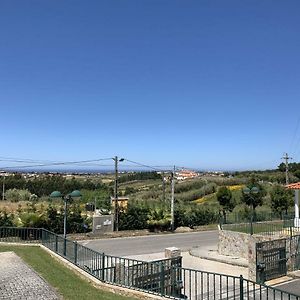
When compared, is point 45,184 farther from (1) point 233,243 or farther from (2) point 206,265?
(2) point 206,265

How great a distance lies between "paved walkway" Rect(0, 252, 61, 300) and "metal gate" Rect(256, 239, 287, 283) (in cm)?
877

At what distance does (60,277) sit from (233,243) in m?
12.5

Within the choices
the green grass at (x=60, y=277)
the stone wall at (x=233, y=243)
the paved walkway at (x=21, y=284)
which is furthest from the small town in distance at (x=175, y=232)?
the paved walkway at (x=21, y=284)

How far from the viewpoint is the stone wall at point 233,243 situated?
881 inches

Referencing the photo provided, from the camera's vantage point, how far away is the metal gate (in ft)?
54.9

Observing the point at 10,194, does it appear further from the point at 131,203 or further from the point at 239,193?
the point at 239,193

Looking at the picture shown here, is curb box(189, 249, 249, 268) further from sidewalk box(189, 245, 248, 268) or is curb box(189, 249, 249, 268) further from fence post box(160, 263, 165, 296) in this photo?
fence post box(160, 263, 165, 296)

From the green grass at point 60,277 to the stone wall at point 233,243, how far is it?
10384 mm

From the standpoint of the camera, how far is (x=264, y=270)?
55.6ft

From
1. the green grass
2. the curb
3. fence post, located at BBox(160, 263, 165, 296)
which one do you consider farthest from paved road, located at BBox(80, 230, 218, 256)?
fence post, located at BBox(160, 263, 165, 296)

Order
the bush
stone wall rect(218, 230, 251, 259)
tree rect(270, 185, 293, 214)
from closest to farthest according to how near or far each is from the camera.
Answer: stone wall rect(218, 230, 251, 259), the bush, tree rect(270, 185, 293, 214)

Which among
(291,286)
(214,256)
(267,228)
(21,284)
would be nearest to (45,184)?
(214,256)

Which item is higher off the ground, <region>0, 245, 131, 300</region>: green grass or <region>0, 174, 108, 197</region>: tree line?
<region>0, 174, 108, 197</region>: tree line

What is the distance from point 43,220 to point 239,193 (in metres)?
25.4
